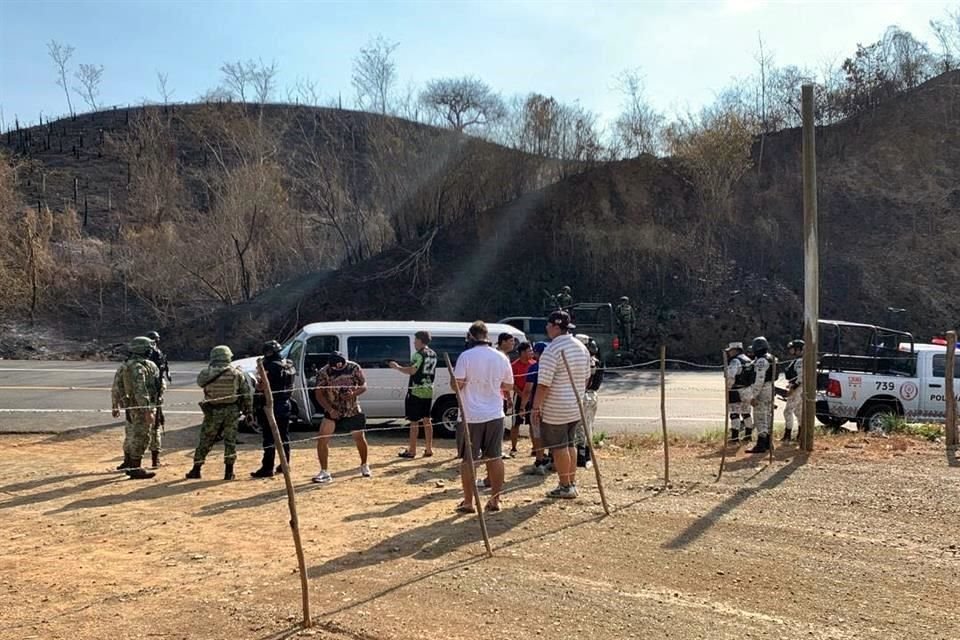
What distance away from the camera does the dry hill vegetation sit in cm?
2956

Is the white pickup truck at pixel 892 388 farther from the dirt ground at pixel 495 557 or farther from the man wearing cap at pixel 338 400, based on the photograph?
the man wearing cap at pixel 338 400

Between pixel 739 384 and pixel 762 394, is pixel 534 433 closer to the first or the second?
pixel 739 384

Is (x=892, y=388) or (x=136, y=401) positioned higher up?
(x=136, y=401)

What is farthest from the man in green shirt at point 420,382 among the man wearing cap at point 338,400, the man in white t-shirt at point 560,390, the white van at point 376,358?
the man in white t-shirt at point 560,390

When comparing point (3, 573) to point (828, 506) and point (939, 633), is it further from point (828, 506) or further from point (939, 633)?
point (828, 506)

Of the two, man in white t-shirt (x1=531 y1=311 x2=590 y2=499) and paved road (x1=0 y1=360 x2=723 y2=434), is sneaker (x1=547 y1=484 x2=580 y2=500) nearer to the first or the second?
man in white t-shirt (x1=531 y1=311 x2=590 y2=499)

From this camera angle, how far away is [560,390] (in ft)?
25.6

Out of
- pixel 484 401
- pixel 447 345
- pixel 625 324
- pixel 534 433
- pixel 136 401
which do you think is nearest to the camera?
pixel 484 401

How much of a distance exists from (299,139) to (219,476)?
5114cm

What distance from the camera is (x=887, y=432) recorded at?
12.4 m

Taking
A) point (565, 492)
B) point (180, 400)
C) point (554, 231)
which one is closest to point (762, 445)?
point (565, 492)

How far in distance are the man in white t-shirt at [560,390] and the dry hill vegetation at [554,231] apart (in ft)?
64.0

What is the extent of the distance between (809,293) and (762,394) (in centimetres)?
156

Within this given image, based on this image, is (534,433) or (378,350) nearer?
(534,433)
